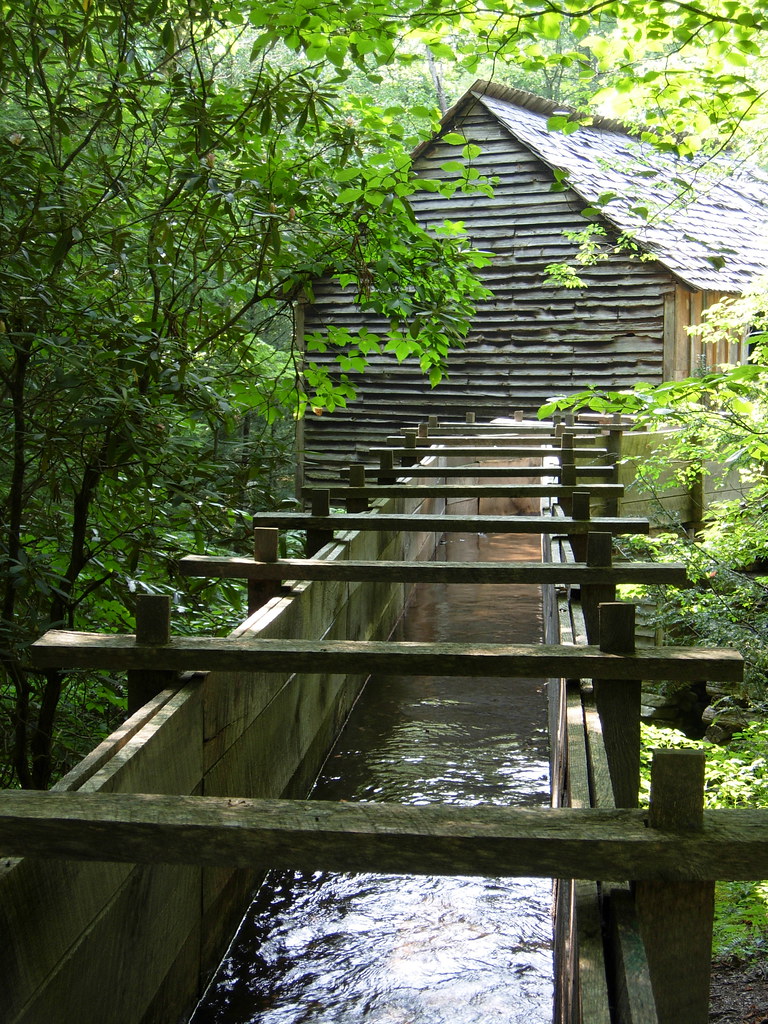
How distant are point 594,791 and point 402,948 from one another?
5.39ft

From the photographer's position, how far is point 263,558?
4.93 metres

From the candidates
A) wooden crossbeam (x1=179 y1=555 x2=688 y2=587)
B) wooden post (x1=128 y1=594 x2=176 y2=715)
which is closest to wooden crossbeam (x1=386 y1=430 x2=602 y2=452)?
wooden crossbeam (x1=179 y1=555 x2=688 y2=587)

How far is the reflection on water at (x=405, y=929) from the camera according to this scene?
12.0 feet

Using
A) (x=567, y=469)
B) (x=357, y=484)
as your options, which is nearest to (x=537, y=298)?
(x=567, y=469)

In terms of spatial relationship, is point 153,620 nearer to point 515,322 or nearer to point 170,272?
point 170,272

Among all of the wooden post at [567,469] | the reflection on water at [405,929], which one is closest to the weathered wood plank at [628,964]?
the reflection on water at [405,929]

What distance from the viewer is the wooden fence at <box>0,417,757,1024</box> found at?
77.2 inches

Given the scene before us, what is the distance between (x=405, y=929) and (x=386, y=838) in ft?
7.82

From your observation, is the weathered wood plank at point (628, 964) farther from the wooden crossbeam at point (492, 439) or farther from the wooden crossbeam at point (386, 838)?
the wooden crossbeam at point (492, 439)

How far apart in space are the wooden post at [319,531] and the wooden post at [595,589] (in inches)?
69.2

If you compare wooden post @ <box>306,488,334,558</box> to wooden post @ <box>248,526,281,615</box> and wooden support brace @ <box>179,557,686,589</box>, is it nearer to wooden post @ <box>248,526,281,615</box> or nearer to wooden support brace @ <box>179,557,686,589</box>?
wooden post @ <box>248,526,281,615</box>

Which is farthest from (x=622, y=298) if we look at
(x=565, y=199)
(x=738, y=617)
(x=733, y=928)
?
(x=733, y=928)

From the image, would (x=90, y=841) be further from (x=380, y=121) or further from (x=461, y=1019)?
(x=380, y=121)

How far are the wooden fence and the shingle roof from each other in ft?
33.0
